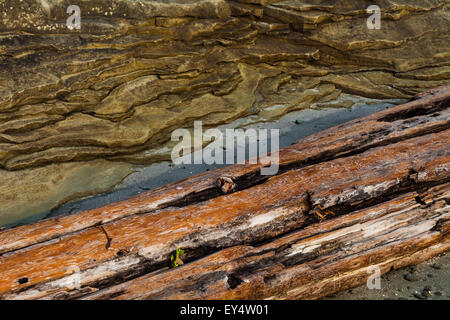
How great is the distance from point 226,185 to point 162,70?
291 centimetres

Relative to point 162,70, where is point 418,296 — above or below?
below

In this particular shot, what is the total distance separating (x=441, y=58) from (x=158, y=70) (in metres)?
4.71

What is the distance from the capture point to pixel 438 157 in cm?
339

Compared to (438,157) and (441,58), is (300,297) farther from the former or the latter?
(441,58)

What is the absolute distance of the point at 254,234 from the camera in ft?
9.58

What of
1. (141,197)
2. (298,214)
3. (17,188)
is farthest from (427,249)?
(17,188)

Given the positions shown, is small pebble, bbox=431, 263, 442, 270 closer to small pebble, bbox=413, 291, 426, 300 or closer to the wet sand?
the wet sand

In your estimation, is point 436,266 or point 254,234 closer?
point 254,234

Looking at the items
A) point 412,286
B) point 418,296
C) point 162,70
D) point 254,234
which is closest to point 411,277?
point 412,286

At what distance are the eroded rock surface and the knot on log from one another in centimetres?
164

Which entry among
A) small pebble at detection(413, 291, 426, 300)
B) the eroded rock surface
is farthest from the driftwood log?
the eroded rock surface

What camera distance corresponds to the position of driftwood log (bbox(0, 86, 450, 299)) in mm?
2553

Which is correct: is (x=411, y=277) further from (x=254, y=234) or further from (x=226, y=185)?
(x=226, y=185)

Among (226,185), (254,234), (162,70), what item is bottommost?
(254,234)
